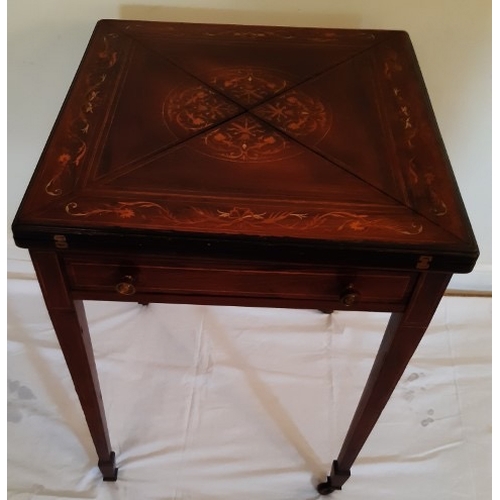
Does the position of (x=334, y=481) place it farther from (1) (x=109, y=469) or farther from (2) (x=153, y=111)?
(2) (x=153, y=111)

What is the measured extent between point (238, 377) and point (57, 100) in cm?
77

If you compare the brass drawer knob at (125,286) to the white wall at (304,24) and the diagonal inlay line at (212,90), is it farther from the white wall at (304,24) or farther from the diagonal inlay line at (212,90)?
the white wall at (304,24)

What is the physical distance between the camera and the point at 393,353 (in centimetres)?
81

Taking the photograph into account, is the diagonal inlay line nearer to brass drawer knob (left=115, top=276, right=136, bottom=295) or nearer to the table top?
the table top

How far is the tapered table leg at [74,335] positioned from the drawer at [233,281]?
0.02 metres

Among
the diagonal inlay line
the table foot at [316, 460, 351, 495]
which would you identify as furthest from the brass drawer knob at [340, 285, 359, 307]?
the table foot at [316, 460, 351, 495]

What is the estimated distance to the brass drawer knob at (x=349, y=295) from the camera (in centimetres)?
71

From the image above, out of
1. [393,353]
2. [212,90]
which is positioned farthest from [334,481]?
[212,90]

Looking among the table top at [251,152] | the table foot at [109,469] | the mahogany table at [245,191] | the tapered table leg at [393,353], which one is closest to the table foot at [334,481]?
the tapered table leg at [393,353]

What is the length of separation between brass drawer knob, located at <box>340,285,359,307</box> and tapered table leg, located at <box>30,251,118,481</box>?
0.38 m

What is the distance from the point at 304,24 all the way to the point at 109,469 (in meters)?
0.97

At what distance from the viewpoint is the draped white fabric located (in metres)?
1.13

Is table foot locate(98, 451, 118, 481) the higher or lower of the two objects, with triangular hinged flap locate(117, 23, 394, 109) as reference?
lower
